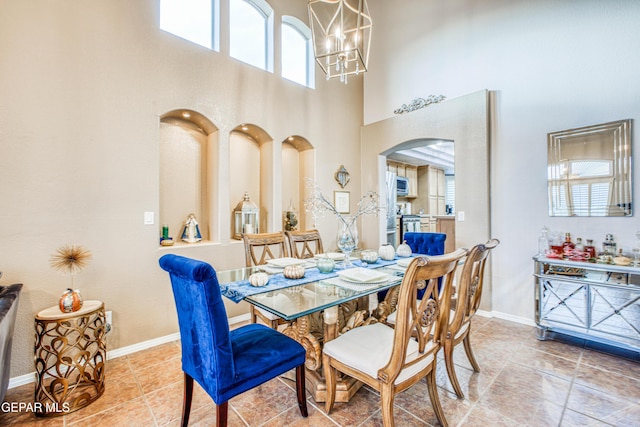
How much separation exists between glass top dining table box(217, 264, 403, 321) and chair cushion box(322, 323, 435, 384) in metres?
0.27

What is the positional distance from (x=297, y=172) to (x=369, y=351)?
321 centimetres

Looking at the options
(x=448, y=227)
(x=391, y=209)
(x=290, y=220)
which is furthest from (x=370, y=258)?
(x=448, y=227)

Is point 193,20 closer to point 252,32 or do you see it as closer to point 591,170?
point 252,32

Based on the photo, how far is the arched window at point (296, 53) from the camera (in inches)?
160

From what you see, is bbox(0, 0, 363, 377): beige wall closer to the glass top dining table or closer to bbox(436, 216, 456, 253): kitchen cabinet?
the glass top dining table

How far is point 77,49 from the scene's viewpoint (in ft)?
7.68

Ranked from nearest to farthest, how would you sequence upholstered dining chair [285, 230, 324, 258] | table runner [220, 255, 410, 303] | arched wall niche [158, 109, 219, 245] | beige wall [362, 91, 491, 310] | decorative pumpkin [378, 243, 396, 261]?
table runner [220, 255, 410, 303]
decorative pumpkin [378, 243, 396, 261]
upholstered dining chair [285, 230, 324, 258]
arched wall niche [158, 109, 219, 245]
beige wall [362, 91, 491, 310]

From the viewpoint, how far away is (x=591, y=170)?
2787 millimetres

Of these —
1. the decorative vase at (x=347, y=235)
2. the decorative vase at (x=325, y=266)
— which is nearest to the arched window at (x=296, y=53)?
the decorative vase at (x=347, y=235)

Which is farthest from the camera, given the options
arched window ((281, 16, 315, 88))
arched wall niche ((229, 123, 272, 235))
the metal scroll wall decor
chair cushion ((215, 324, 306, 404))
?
arched window ((281, 16, 315, 88))

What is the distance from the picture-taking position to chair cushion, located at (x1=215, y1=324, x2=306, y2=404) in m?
1.35

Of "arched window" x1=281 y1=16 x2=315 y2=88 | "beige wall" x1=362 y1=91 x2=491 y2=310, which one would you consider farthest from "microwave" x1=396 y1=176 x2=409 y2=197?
"arched window" x1=281 y1=16 x2=315 y2=88

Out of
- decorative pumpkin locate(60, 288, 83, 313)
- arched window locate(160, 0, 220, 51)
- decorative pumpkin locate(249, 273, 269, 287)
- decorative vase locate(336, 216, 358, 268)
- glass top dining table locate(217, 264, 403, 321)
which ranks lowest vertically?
decorative pumpkin locate(60, 288, 83, 313)

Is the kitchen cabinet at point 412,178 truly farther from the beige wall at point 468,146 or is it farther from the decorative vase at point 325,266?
the decorative vase at point 325,266
